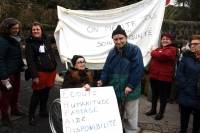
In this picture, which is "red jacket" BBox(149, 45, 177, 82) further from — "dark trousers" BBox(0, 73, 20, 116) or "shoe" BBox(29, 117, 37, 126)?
"dark trousers" BBox(0, 73, 20, 116)

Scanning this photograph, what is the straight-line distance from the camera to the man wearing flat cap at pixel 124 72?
19.8ft

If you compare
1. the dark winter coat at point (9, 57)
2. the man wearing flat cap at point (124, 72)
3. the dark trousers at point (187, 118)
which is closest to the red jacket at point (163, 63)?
the dark trousers at point (187, 118)

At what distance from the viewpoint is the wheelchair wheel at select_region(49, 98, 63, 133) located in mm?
6502

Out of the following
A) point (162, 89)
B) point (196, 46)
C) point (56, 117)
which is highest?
point (196, 46)

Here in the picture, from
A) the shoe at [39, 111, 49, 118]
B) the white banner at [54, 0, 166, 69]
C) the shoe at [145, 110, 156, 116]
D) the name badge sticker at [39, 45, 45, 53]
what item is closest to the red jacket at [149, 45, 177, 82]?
the white banner at [54, 0, 166, 69]

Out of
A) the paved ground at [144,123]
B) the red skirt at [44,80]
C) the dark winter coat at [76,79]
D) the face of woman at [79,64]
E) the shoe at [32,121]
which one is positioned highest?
the face of woman at [79,64]

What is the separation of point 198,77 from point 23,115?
3331mm

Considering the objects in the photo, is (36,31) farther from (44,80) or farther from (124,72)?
(124,72)

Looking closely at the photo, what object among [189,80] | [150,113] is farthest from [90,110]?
[150,113]

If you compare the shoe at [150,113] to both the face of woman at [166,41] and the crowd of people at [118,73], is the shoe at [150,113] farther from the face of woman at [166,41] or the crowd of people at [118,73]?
the face of woman at [166,41]

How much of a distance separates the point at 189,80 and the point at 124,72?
3.96 ft

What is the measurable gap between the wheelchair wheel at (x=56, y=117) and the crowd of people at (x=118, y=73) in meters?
0.44

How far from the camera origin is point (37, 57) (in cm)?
735

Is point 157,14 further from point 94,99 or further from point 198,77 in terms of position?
point 94,99
